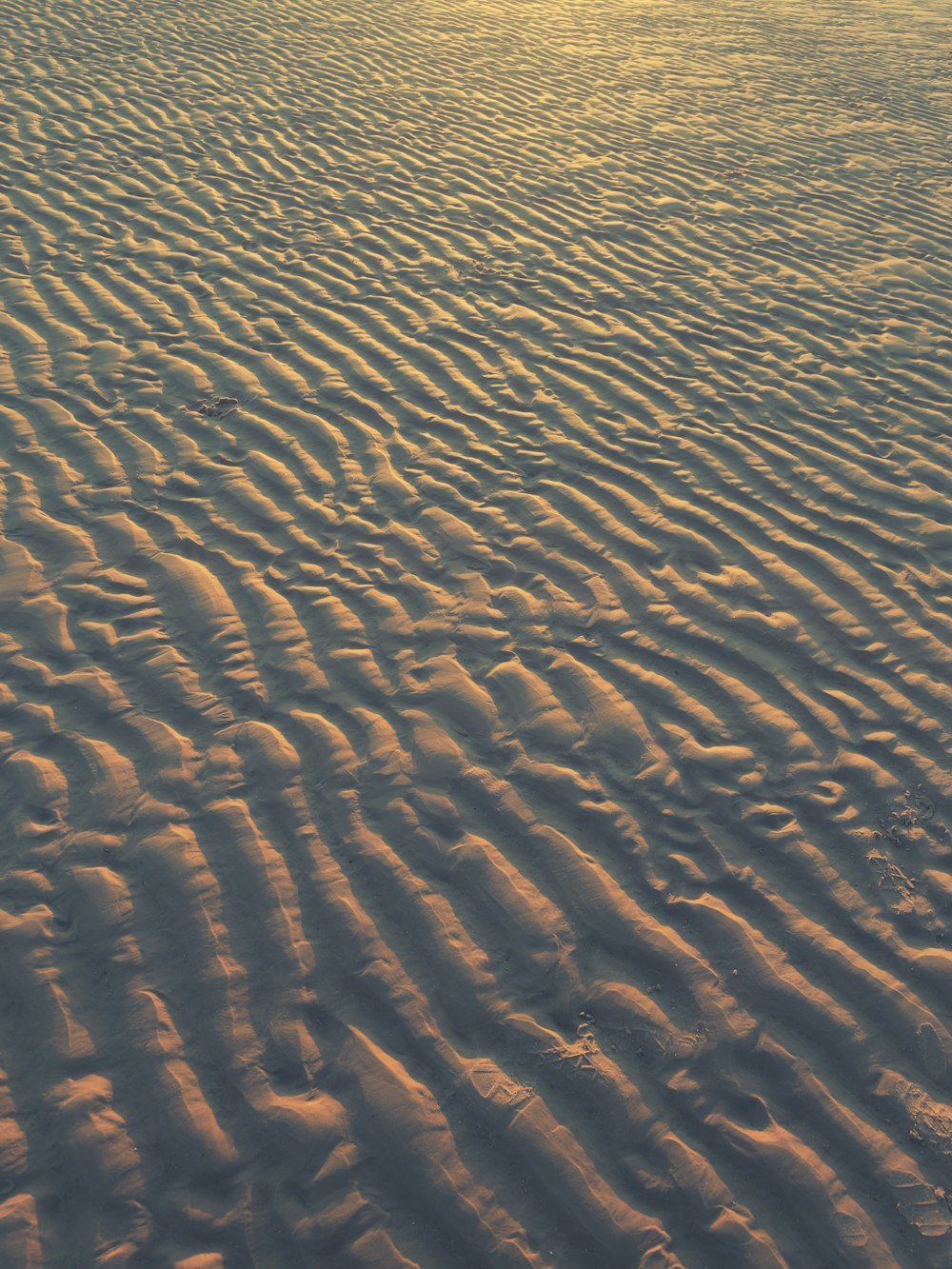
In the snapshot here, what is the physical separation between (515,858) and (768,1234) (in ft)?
4.07

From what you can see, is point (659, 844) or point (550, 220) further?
point (550, 220)

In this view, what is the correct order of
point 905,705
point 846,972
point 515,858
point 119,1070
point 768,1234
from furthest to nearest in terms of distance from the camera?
point 905,705 < point 515,858 < point 846,972 < point 119,1070 < point 768,1234

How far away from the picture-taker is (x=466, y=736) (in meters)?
3.61

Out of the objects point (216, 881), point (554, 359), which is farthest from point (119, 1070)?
point (554, 359)

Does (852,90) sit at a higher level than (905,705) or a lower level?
higher

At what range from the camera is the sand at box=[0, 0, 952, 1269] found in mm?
2545

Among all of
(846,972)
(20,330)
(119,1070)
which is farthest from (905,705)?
(20,330)

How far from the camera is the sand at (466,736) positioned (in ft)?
8.35

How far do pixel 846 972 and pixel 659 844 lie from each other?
68 centimetres

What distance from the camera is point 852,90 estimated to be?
37.1 ft

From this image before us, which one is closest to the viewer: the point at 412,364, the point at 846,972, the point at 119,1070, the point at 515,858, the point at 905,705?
the point at 119,1070

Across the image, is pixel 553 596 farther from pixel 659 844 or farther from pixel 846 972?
pixel 846 972

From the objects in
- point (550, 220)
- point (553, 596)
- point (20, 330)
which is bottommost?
point (553, 596)

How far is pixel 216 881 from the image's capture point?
3104 millimetres
